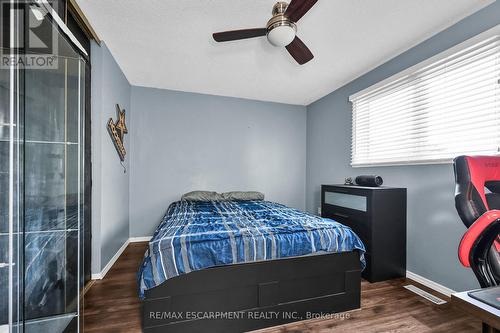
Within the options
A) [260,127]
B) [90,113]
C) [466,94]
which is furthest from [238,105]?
[466,94]

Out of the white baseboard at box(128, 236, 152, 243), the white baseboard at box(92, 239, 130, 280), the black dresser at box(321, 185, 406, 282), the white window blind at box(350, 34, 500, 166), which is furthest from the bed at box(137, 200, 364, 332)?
the white baseboard at box(128, 236, 152, 243)

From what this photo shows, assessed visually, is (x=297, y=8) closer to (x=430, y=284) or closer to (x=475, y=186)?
(x=475, y=186)

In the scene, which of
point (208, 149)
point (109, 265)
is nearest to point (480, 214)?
point (109, 265)

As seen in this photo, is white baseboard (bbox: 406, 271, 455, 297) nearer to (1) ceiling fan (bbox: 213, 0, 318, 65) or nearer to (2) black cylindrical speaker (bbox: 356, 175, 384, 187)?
(2) black cylindrical speaker (bbox: 356, 175, 384, 187)

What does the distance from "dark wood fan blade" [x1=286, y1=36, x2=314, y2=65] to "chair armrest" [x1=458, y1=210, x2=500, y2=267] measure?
64.0 inches

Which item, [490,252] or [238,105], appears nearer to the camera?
[490,252]

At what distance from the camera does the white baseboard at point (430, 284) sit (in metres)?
1.90

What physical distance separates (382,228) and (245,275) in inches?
61.8

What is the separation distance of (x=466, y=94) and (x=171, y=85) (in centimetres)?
352

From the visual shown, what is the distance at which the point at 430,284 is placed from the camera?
2.03 m

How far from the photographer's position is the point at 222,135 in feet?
12.2

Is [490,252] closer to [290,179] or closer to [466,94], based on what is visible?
[466,94]

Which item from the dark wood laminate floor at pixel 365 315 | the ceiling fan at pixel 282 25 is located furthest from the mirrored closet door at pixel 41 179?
the ceiling fan at pixel 282 25

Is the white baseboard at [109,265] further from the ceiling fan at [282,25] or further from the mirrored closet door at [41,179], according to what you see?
the ceiling fan at [282,25]
